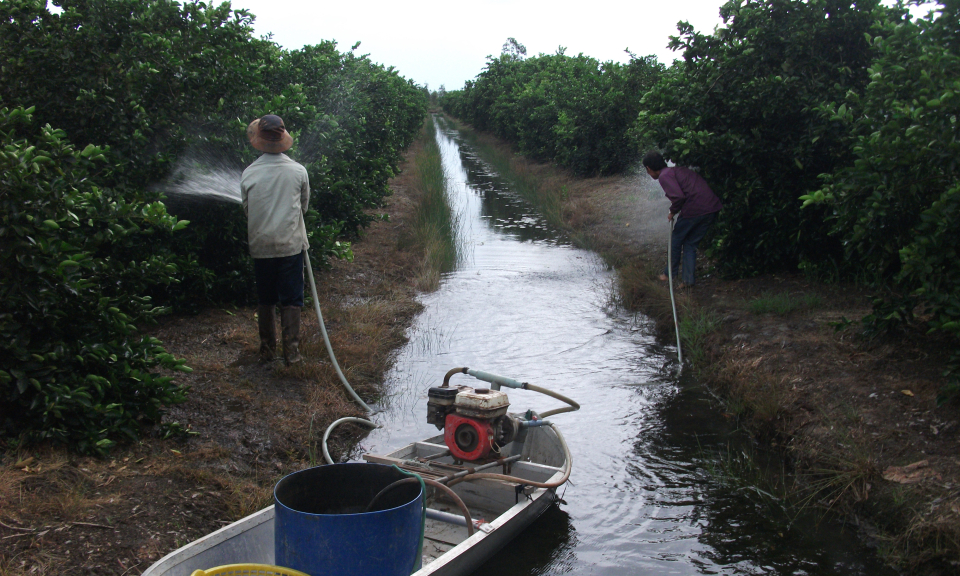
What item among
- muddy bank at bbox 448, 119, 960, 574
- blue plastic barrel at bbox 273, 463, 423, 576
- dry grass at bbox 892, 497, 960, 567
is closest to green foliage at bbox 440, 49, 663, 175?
muddy bank at bbox 448, 119, 960, 574

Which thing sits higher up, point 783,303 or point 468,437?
point 783,303

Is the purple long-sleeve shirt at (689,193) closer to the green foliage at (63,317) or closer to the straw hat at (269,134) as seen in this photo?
the straw hat at (269,134)

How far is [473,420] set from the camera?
4824 mm

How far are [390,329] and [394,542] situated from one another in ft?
17.8

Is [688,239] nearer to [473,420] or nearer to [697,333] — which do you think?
[697,333]

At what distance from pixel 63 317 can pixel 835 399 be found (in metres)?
5.38

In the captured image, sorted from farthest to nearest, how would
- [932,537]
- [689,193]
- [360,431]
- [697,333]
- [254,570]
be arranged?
1. [689,193]
2. [697,333]
3. [360,431]
4. [932,537]
5. [254,570]

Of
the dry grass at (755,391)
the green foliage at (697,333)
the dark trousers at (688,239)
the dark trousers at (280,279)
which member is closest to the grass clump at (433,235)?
the dark trousers at (688,239)

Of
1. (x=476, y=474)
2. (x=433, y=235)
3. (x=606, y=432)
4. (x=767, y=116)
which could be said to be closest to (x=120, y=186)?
(x=476, y=474)

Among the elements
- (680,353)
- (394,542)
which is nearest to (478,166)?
(680,353)

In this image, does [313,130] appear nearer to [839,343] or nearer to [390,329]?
[390,329]

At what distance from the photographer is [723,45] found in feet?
30.0

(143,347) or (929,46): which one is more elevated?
(929,46)

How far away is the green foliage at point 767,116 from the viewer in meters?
8.32
